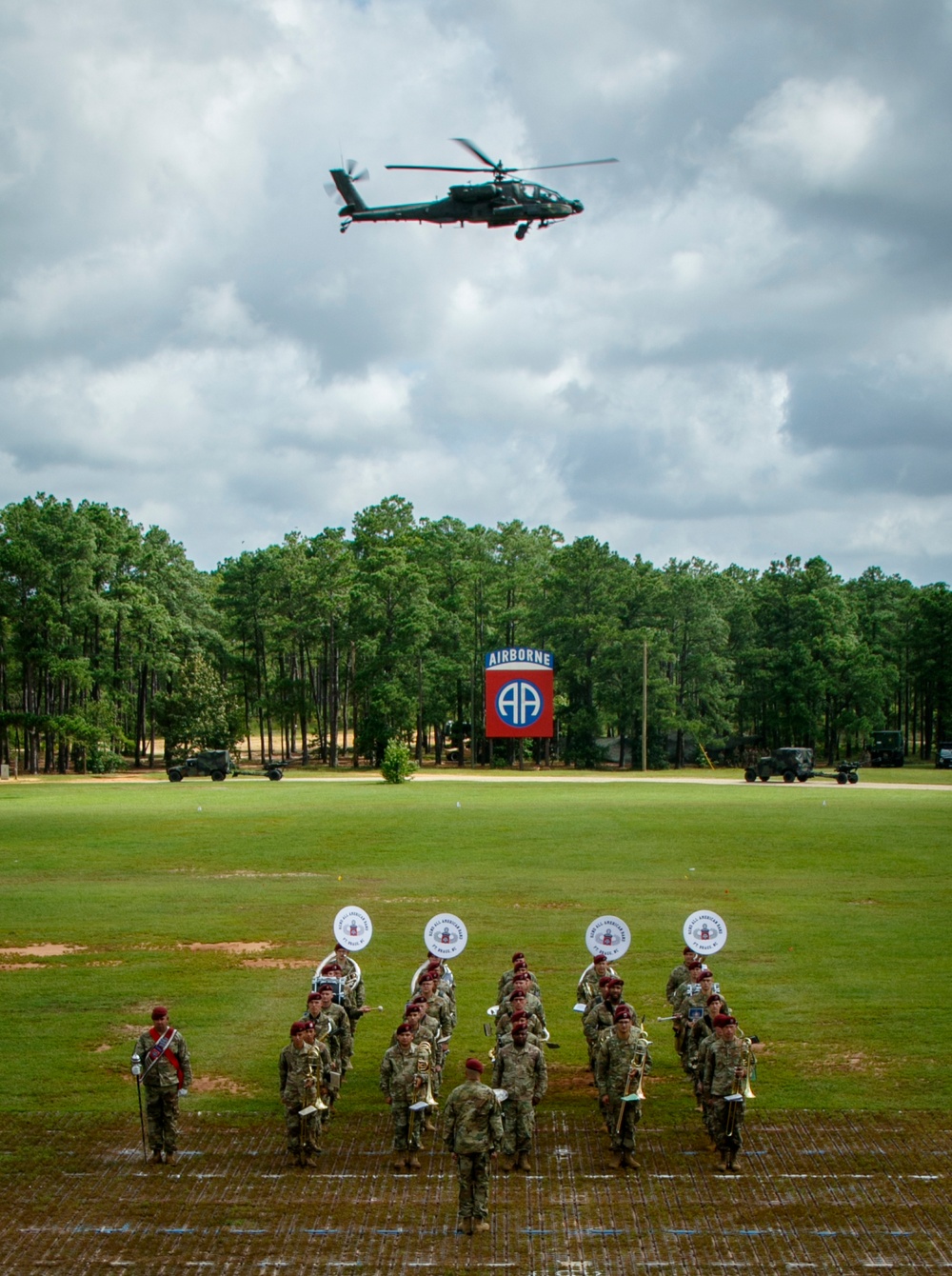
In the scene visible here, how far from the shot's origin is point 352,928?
20703mm

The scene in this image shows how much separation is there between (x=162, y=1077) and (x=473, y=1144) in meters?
4.16

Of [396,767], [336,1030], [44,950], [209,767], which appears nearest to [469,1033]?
[336,1030]

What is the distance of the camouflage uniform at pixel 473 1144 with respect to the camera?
1338 cm

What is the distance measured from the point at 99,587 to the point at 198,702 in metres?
18.0

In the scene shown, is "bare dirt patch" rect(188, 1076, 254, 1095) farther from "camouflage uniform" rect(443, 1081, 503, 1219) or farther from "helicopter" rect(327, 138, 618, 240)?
"helicopter" rect(327, 138, 618, 240)

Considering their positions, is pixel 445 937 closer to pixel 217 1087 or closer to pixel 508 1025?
pixel 508 1025

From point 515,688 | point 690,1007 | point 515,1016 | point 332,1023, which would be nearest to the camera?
point 515,1016

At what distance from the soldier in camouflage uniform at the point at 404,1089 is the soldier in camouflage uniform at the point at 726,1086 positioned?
3.56 meters

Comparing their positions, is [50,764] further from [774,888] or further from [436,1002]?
[436,1002]

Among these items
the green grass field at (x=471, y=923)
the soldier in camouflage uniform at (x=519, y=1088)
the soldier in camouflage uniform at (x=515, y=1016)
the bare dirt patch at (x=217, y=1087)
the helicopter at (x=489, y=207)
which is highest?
the helicopter at (x=489, y=207)

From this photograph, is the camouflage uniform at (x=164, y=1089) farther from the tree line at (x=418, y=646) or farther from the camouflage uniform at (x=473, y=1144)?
the tree line at (x=418, y=646)

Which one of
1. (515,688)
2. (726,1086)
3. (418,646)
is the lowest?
(726,1086)

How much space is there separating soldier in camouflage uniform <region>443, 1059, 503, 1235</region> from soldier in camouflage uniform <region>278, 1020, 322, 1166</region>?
7.31 feet

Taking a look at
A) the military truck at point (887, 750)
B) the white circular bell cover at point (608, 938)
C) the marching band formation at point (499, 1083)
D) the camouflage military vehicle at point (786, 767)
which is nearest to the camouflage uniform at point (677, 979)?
the white circular bell cover at point (608, 938)
